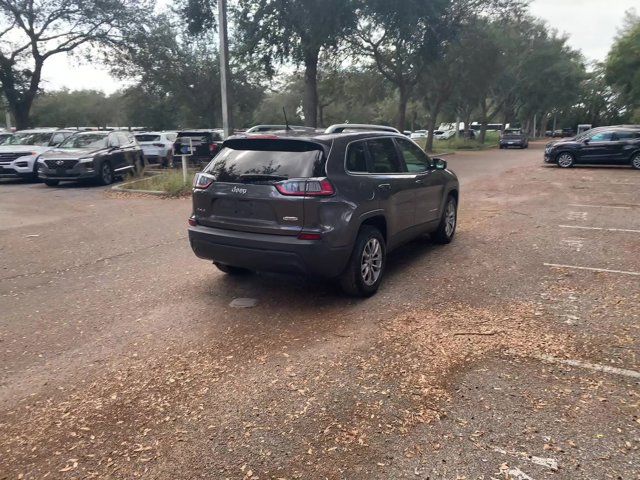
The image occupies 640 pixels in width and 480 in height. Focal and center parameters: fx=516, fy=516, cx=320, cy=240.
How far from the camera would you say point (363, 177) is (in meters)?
5.28

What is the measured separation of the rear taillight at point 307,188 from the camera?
4.75 m

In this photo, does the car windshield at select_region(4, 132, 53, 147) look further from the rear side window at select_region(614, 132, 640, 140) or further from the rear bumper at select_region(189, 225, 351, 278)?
the rear side window at select_region(614, 132, 640, 140)

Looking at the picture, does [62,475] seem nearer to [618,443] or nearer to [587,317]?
[618,443]

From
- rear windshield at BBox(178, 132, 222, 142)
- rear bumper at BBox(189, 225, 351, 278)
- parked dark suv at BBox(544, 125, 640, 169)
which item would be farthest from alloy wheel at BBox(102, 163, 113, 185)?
parked dark suv at BBox(544, 125, 640, 169)

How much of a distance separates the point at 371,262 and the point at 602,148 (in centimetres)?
1850

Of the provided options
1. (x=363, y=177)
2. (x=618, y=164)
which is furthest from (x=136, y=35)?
(x=363, y=177)

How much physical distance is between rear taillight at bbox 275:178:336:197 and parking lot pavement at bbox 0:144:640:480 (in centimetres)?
115

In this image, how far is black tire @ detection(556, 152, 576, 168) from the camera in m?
21.0

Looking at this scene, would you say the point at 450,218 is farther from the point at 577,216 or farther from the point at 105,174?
the point at 105,174

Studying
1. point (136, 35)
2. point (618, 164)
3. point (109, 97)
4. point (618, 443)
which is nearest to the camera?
point (618, 443)

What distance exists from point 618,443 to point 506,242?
5.14 meters

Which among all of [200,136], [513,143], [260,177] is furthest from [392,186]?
[513,143]

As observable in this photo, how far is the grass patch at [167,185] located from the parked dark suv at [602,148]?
15304 millimetres

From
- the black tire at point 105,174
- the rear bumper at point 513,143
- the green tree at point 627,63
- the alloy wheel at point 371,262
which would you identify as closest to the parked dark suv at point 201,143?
the black tire at point 105,174
